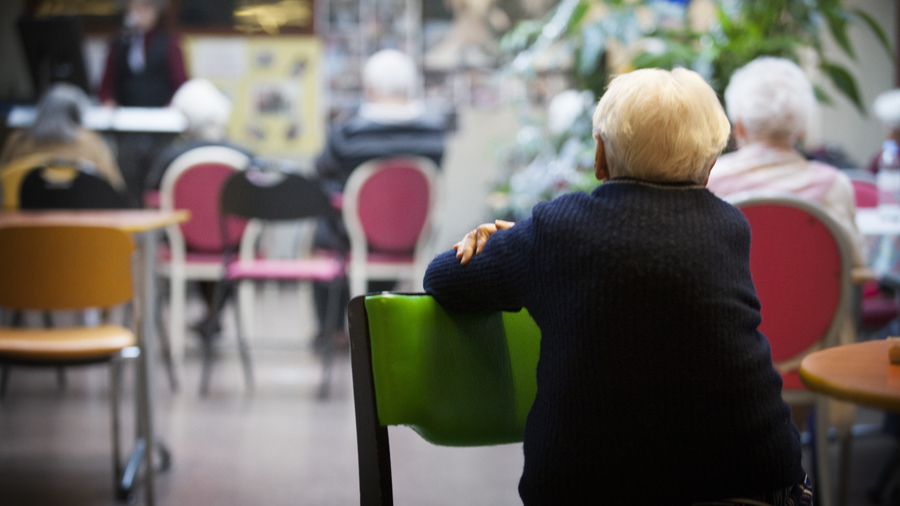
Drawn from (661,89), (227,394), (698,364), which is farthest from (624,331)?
(227,394)

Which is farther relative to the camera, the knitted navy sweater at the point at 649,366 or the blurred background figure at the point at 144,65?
the blurred background figure at the point at 144,65

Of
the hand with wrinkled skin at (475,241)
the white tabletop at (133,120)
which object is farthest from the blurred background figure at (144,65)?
the hand with wrinkled skin at (475,241)

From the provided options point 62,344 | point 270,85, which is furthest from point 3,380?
point 270,85

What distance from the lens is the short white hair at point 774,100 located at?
6.54 ft

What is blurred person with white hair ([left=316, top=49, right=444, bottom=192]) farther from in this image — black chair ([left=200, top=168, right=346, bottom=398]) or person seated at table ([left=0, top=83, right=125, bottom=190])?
person seated at table ([left=0, top=83, right=125, bottom=190])

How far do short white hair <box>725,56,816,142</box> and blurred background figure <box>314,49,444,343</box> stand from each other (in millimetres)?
2290

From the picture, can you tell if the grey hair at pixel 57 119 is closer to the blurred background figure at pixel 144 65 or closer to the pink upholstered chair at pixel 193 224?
the pink upholstered chair at pixel 193 224

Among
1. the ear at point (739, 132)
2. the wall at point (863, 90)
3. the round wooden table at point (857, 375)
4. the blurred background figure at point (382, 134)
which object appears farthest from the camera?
the wall at point (863, 90)

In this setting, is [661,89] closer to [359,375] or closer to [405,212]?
[359,375]

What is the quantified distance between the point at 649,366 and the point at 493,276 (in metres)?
0.23

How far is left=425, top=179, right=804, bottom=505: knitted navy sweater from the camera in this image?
2.95 ft

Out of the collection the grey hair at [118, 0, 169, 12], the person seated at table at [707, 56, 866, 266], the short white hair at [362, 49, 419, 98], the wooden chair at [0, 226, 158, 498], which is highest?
the grey hair at [118, 0, 169, 12]

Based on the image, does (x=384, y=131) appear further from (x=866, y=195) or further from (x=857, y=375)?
(x=857, y=375)

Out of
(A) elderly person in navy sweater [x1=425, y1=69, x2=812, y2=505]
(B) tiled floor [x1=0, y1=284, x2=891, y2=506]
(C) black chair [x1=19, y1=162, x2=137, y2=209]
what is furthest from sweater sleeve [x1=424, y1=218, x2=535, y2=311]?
(C) black chair [x1=19, y1=162, x2=137, y2=209]
